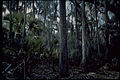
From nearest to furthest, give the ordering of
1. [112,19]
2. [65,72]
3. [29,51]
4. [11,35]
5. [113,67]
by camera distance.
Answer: [29,51] < [11,35] < [65,72] < [113,67] < [112,19]

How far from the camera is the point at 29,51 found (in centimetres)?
509

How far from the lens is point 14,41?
519 cm

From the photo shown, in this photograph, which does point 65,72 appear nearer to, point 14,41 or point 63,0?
point 14,41

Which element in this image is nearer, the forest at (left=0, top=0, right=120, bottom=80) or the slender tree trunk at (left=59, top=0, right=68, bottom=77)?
the forest at (left=0, top=0, right=120, bottom=80)

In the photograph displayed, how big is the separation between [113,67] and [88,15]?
33.4 feet

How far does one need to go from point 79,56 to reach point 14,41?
12745mm

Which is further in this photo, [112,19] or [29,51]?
[112,19]

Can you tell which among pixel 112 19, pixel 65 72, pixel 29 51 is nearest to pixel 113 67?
pixel 65 72

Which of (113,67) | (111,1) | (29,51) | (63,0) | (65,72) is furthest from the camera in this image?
(111,1)

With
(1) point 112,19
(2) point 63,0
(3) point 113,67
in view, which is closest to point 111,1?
(1) point 112,19

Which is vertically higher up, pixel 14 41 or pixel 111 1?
pixel 111 1

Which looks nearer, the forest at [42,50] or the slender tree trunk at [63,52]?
the forest at [42,50]

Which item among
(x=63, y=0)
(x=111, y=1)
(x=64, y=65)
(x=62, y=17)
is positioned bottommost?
(x=64, y=65)

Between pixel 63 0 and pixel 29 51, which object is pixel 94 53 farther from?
pixel 29 51
